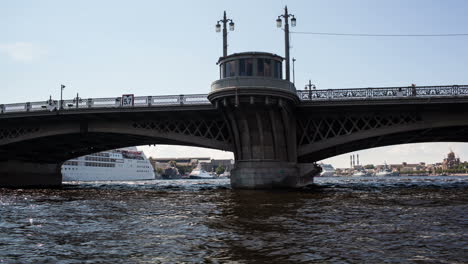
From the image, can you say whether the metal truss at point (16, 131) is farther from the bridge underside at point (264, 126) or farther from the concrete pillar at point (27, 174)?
the concrete pillar at point (27, 174)

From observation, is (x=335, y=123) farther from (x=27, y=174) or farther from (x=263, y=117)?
(x=27, y=174)

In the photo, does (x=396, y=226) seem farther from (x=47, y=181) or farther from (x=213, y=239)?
(x=47, y=181)

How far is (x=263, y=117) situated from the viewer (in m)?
37.3

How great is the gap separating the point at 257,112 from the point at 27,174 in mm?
44317

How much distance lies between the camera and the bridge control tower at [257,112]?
3534 centimetres

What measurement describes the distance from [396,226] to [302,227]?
3243 mm

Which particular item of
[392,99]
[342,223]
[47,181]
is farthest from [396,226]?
[47,181]

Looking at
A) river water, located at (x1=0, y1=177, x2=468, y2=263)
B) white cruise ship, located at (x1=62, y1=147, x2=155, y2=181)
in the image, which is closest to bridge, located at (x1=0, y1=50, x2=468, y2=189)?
river water, located at (x1=0, y1=177, x2=468, y2=263)

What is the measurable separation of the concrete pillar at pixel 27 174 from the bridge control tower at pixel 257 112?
39.8m

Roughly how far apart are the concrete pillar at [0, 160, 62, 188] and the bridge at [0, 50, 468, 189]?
11.1 meters

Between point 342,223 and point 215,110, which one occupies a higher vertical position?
point 215,110

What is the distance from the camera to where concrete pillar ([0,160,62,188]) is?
60062 millimetres

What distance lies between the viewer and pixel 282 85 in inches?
1423

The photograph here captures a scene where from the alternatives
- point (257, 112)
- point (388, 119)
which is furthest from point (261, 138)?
point (388, 119)
